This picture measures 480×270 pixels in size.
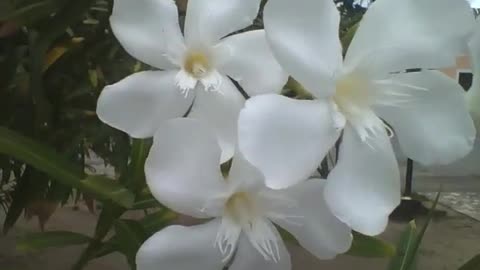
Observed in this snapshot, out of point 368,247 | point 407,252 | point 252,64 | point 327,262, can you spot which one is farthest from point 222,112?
point 327,262

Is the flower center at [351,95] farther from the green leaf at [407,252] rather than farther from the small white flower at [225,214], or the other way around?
the green leaf at [407,252]

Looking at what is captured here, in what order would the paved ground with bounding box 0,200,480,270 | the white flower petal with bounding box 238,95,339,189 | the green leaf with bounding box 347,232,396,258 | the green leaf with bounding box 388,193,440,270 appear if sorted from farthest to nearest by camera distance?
the paved ground with bounding box 0,200,480,270 → the green leaf with bounding box 388,193,440,270 → the green leaf with bounding box 347,232,396,258 → the white flower petal with bounding box 238,95,339,189

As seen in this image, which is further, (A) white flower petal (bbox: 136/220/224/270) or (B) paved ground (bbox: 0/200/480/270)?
(B) paved ground (bbox: 0/200/480/270)

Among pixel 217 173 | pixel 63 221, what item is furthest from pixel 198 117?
pixel 63 221

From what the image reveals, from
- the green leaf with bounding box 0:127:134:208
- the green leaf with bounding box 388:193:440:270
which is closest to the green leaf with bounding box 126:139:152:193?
the green leaf with bounding box 0:127:134:208

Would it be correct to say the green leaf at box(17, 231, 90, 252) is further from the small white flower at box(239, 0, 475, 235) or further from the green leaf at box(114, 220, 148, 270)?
the small white flower at box(239, 0, 475, 235)

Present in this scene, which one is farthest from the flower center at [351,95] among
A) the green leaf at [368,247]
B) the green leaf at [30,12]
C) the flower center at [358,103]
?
the green leaf at [30,12]

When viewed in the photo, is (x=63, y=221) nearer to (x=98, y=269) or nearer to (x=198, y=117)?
(x=98, y=269)
